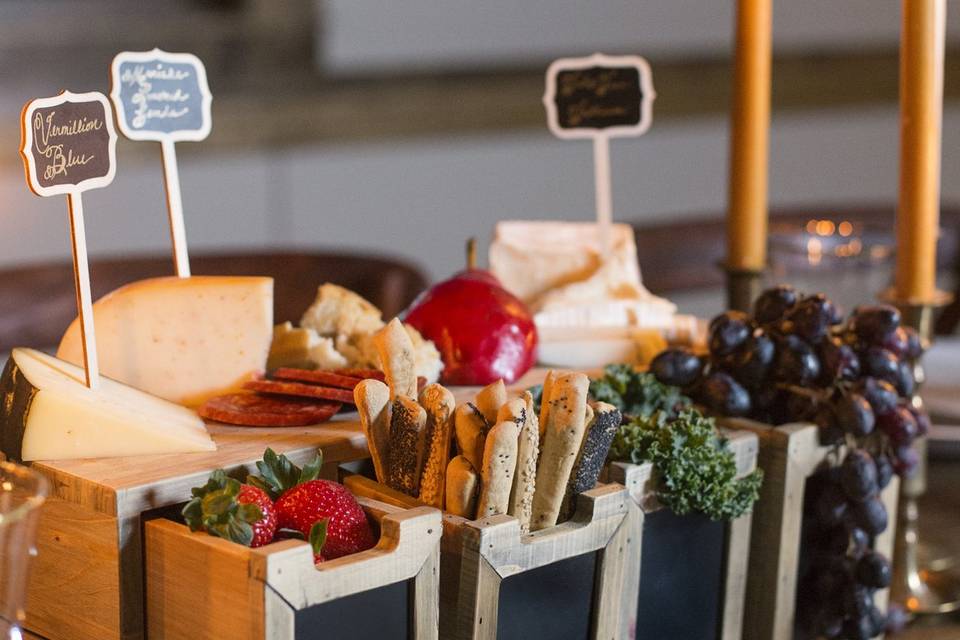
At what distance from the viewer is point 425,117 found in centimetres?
359

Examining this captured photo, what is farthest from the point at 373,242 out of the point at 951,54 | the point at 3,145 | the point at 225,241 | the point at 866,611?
the point at 866,611

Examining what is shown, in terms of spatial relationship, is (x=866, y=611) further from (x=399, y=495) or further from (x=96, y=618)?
(x=96, y=618)

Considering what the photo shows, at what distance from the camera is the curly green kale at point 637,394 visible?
122cm

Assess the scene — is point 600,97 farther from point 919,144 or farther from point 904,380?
point 904,380

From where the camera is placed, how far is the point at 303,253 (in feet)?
7.88

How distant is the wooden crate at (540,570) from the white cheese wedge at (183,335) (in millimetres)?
212

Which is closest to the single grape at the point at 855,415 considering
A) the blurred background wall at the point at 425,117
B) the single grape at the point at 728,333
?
the single grape at the point at 728,333

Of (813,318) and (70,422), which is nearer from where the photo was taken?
(70,422)

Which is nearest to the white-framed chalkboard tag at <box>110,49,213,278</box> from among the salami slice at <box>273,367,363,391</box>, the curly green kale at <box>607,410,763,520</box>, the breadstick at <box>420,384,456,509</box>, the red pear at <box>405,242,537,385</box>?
the salami slice at <box>273,367,363,391</box>

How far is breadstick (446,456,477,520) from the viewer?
960 millimetres

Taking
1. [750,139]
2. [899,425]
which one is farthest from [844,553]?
[750,139]

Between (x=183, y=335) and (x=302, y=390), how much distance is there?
120mm

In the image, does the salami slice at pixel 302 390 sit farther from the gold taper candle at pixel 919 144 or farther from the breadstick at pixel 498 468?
the gold taper candle at pixel 919 144

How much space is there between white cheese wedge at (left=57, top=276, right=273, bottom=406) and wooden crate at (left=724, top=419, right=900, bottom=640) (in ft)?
1.51
